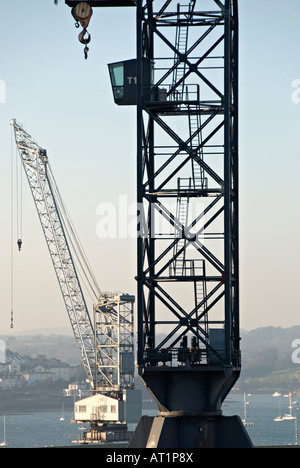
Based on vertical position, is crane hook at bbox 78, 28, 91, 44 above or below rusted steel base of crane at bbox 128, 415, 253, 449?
above

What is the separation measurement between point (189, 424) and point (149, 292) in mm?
5958

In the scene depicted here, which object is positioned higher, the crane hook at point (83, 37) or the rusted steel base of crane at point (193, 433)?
the crane hook at point (83, 37)

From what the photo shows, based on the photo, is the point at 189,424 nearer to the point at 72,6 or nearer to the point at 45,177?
the point at 72,6

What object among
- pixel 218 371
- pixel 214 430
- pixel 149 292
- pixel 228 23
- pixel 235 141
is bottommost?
pixel 214 430

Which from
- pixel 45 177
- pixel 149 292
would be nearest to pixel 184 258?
pixel 149 292

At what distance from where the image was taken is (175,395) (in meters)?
37.8

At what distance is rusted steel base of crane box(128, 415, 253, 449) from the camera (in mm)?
37125

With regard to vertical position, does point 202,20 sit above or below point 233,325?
above

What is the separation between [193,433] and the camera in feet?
123

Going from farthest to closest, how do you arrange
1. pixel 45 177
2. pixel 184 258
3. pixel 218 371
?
pixel 45 177 → pixel 184 258 → pixel 218 371

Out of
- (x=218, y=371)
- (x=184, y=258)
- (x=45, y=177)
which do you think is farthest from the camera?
(x=45, y=177)

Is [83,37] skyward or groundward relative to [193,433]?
skyward

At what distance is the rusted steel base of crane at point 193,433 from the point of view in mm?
37125

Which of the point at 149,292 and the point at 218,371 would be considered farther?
the point at 149,292
